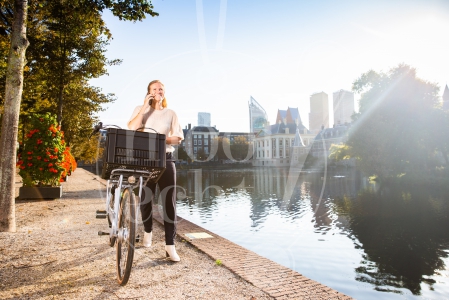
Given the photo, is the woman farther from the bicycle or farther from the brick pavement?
the brick pavement

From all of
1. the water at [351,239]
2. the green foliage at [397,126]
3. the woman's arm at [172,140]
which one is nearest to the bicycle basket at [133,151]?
the woman's arm at [172,140]

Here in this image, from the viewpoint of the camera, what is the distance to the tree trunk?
6027mm

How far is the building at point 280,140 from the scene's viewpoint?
4311 inches

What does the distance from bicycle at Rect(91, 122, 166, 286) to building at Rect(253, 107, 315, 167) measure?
336ft

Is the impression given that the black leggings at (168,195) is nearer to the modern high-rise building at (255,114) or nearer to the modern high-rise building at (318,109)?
the modern high-rise building at (255,114)

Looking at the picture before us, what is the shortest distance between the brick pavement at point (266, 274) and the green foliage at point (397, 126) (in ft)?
88.7

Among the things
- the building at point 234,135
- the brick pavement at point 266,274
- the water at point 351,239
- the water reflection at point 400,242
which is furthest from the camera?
the building at point 234,135

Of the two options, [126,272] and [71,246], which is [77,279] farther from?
[71,246]

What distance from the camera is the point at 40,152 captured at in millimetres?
11086

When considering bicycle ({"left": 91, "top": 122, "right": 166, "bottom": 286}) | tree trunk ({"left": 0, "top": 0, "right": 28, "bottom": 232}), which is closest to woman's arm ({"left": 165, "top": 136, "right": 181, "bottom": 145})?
bicycle ({"left": 91, "top": 122, "right": 166, "bottom": 286})

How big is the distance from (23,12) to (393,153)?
29.5 metres

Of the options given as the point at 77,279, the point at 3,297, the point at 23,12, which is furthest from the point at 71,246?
the point at 23,12

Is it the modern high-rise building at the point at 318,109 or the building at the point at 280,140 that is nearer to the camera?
the building at the point at 280,140

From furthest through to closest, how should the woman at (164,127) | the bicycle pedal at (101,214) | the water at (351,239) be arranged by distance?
the water at (351,239), the bicycle pedal at (101,214), the woman at (164,127)
